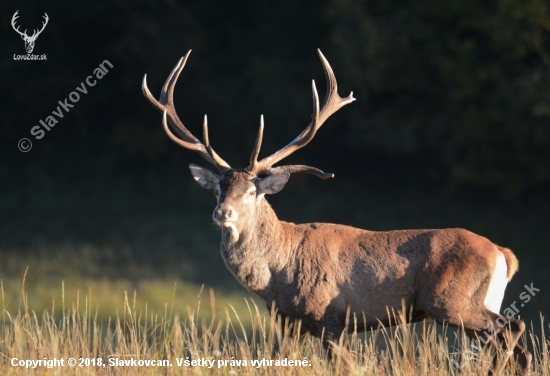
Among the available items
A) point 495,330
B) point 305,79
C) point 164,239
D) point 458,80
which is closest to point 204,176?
point 495,330

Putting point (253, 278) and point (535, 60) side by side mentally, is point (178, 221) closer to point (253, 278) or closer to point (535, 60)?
point (535, 60)

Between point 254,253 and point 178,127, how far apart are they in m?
1.35

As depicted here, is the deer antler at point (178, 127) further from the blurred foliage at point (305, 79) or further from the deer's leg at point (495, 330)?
the blurred foliage at point (305, 79)

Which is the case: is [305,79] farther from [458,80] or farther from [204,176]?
[204,176]

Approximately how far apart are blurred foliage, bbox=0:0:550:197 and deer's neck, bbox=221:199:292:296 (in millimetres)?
8606

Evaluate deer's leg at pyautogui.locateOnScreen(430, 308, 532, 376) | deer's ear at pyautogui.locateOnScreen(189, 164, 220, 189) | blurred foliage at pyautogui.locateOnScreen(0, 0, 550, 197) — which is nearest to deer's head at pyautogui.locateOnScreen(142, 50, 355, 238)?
deer's ear at pyautogui.locateOnScreen(189, 164, 220, 189)

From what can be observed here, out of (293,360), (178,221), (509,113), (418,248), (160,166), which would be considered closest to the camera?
(293,360)

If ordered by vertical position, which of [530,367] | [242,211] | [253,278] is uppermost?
[242,211]

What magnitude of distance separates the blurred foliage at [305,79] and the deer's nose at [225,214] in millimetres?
9033

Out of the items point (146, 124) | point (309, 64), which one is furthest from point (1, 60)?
point (309, 64)

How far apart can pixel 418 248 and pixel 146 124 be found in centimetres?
1381

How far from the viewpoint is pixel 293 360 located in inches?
237

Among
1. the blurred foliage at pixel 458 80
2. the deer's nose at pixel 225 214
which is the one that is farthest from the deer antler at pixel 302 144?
the blurred foliage at pixel 458 80

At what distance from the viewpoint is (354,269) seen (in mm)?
6715
